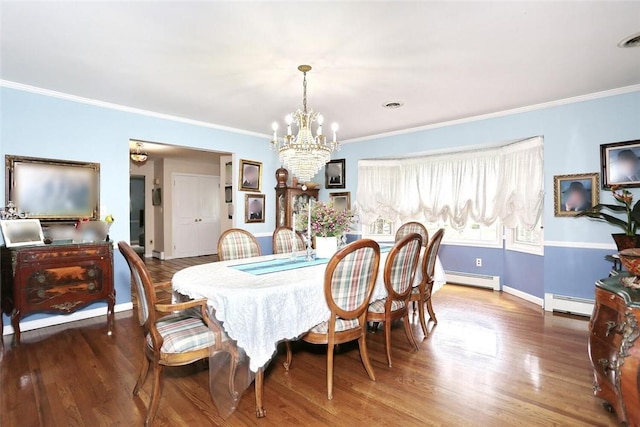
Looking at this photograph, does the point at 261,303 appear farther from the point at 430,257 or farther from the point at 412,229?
the point at 412,229

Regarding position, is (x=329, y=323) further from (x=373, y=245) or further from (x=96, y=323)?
(x=96, y=323)

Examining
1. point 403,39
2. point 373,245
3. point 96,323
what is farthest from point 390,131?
point 96,323

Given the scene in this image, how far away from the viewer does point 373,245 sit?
1974mm

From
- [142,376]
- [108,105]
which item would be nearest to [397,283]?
[142,376]

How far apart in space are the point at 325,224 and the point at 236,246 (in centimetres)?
95

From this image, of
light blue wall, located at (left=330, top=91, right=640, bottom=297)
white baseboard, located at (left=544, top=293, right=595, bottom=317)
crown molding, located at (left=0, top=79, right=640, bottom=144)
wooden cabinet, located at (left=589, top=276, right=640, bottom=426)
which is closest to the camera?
wooden cabinet, located at (left=589, top=276, right=640, bottom=426)

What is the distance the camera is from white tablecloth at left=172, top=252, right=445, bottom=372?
1.77 m

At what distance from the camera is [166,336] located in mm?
1828

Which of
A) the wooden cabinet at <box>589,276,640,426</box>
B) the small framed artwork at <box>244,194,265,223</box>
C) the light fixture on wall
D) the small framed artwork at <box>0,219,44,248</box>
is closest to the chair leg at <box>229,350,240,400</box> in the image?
the wooden cabinet at <box>589,276,640,426</box>

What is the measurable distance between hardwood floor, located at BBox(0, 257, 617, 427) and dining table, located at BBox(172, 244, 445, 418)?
1.46ft

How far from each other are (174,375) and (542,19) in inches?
137

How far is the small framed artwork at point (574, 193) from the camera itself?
3443 millimetres

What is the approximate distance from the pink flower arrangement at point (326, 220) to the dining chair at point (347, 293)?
840 mm

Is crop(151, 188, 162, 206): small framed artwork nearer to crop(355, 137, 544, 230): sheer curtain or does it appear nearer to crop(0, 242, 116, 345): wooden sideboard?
crop(0, 242, 116, 345): wooden sideboard
